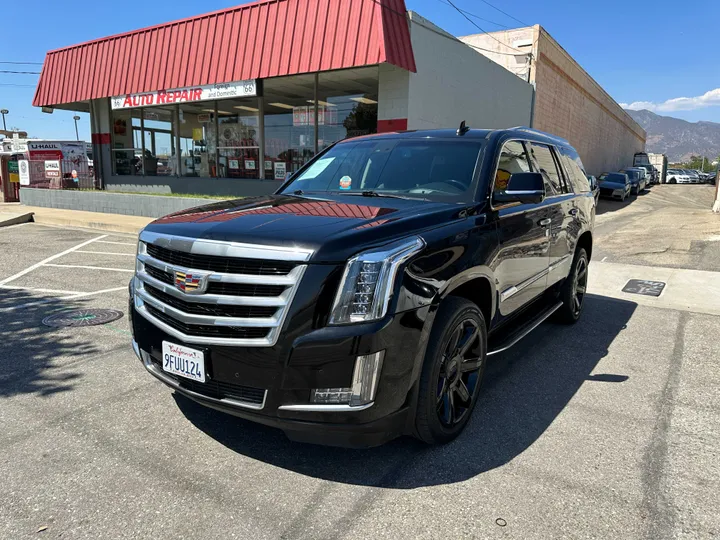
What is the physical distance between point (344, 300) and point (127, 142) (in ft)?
66.1

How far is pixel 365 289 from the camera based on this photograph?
2480 millimetres

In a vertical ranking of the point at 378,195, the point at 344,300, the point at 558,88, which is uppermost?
the point at 558,88

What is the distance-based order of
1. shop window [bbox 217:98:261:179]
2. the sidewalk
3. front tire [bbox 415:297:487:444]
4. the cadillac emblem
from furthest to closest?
shop window [bbox 217:98:261:179], the sidewalk, front tire [bbox 415:297:487:444], the cadillac emblem

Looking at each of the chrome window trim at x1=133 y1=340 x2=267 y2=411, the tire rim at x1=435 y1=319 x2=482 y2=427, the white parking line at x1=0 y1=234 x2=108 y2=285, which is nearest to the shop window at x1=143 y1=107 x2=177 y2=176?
the white parking line at x1=0 y1=234 x2=108 y2=285

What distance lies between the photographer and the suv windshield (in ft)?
12.2

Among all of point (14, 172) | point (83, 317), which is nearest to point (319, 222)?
point (83, 317)

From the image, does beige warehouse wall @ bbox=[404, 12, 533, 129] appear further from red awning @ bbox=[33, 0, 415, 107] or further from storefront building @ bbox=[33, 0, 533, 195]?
red awning @ bbox=[33, 0, 415, 107]

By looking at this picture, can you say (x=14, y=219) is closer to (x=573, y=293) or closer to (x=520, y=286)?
(x=573, y=293)

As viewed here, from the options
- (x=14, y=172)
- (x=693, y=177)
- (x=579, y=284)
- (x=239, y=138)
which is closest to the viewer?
(x=579, y=284)

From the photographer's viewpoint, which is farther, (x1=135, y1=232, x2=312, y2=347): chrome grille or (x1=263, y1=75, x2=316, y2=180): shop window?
(x1=263, y1=75, x2=316, y2=180): shop window

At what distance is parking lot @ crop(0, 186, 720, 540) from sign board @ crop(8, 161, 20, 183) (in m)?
21.2

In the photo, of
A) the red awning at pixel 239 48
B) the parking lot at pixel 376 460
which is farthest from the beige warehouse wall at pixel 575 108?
the parking lot at pixel 376 460

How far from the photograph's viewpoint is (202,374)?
2.70m

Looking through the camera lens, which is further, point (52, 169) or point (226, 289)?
point (52, 169)
